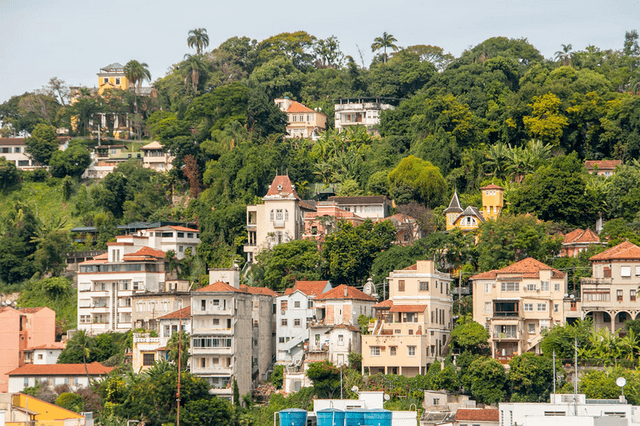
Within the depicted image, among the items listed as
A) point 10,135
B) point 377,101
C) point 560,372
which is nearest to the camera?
point 560,372

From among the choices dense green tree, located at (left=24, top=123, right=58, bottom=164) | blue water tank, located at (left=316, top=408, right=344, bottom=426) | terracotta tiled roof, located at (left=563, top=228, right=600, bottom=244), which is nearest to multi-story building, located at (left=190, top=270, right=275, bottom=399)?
blue water tank, located at (left=316, top=408, right=344, bottom=426)

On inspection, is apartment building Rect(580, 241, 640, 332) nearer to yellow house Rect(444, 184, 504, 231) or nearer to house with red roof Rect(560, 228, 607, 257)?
house with red roof Rect(560, 228, 607, 257)

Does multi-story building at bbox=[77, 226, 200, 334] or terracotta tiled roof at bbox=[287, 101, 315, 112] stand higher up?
terracotta tiled roof at bbox=[287, 101, 315, 112]

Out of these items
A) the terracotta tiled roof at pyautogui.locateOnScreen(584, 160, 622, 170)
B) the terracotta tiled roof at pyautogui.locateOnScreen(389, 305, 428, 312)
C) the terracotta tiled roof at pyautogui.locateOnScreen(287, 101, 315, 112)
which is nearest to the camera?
the terracotta tiled roof at pyautogui.locateOnScreen(389, 305, 428, 312)

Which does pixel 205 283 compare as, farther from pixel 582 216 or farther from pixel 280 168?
pixel 582 216

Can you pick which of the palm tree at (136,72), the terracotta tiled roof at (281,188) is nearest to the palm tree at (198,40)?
the palm tree at (136,72)

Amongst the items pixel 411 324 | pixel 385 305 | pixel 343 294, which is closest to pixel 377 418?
pixel 411 324

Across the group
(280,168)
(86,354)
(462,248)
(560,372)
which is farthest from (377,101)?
(560,372)
